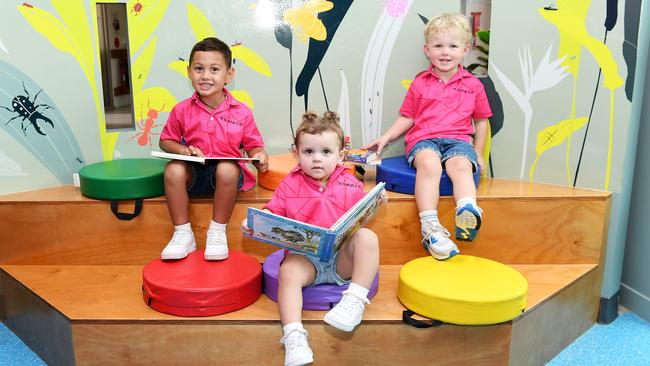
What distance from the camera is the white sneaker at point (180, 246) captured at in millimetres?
2018

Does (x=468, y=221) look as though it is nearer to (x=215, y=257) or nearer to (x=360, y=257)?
(x=360, y=257)

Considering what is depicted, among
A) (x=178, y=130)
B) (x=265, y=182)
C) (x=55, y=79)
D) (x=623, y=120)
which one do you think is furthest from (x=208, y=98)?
(x=623, y=120)

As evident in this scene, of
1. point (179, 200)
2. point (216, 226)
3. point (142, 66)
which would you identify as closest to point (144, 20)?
point (142, 66)

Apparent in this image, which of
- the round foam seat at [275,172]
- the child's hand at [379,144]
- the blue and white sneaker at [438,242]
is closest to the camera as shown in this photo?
the blue and white sneaker at [438,242]

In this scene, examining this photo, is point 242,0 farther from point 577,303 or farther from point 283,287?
point 577,303

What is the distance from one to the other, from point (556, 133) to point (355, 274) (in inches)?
45.4

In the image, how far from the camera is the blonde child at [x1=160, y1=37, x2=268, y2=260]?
2119 mm

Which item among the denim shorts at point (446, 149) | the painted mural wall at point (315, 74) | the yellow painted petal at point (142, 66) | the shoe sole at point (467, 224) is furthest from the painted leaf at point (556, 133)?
the yellow painted petal at point (142, 66)

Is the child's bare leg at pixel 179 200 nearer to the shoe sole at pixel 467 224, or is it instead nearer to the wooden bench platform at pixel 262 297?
the wooden bench platform at pixel 262 297

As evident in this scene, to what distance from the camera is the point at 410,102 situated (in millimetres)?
2498

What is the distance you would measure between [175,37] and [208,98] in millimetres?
475

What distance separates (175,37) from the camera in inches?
98.8

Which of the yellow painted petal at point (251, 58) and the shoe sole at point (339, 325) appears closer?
the shoe sole at point (339, 325)

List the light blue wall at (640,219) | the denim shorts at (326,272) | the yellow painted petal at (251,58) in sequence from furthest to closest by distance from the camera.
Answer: the yellow painted petal at (251,58) < the light blue wall at (640,219) < the denim shorts at (326,272)
